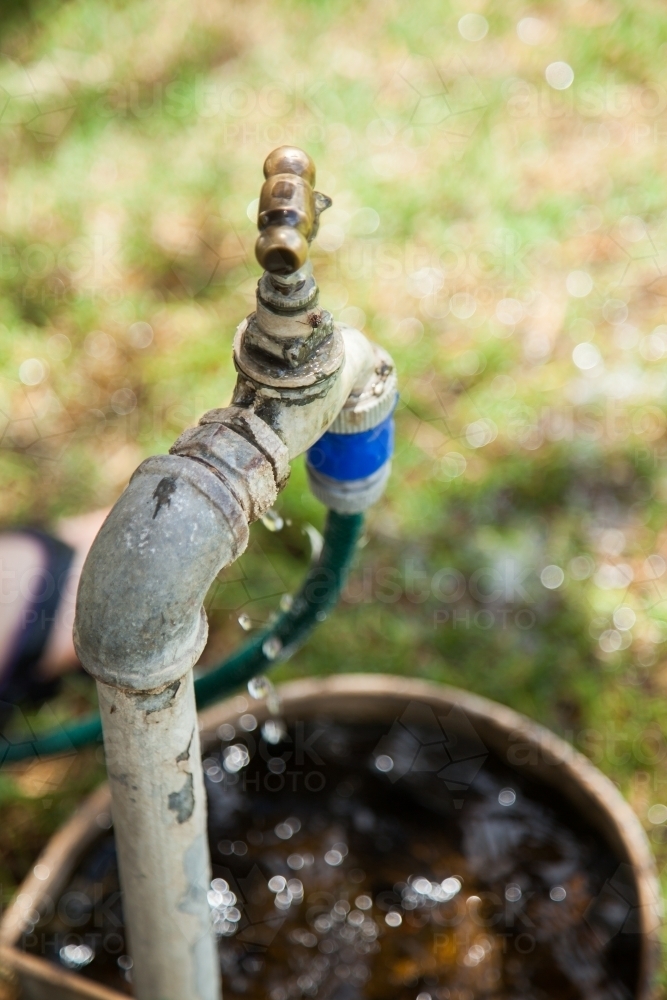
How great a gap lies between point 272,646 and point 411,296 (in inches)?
59.6

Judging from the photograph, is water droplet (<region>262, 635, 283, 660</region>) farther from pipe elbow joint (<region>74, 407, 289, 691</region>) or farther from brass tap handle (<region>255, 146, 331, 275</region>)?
brass tap handle (<region>255, 146, 331, 275</region>)

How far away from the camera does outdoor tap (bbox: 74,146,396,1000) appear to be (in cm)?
72

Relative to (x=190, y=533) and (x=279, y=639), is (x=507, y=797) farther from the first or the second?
(x=190, y=533)

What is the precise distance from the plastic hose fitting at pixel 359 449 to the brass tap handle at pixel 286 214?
9.7 inches

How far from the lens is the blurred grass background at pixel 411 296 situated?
1.99 metres

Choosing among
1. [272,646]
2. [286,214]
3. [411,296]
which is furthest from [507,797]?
[411,296]

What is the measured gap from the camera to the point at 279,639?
1.27 metres

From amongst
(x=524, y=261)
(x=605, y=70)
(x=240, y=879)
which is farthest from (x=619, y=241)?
(x=240, y=879)

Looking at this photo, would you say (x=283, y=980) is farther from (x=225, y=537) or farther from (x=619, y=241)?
(x=619, y=241)

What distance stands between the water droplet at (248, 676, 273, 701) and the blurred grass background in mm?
420

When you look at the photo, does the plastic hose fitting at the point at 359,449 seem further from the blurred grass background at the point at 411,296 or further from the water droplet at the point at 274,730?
the blurred grass background at the point at 411,296

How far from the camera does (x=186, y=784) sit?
877 mm

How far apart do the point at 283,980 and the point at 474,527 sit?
41.9 inches

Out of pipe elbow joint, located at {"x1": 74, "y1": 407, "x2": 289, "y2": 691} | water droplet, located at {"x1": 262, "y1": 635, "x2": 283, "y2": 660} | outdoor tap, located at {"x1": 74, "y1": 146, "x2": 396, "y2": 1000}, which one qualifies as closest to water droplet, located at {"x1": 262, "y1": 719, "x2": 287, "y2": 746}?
water droplet, located at {"x1": 262, "y1": 635, "x2": 283, "y2": 660}
